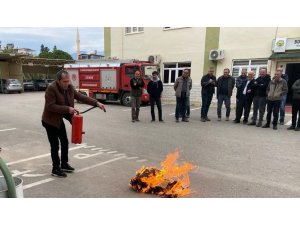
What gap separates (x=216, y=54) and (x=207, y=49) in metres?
0.84

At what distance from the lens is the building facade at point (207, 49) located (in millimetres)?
12922

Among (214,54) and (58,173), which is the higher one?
(214,54)

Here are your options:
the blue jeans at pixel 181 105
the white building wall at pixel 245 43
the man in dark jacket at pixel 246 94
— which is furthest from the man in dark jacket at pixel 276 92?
the white building wall at pixel 245 43

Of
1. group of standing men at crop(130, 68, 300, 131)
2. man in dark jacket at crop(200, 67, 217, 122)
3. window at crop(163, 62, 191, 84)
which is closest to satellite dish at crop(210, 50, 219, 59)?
window at crop(163, 62, 191, 84)

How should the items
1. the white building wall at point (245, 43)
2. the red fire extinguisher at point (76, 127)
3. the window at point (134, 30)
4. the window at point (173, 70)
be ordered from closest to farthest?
1. the red fire extinguisher at point (76, 127)
2. the white building wall at point (245, 43)
3. the window at point (173, 70)
4. the window at point (134, 30)

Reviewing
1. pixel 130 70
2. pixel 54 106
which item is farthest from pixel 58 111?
pixel 130 70

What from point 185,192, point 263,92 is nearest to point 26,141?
point 185,192

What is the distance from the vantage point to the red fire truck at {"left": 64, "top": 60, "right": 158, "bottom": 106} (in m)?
14.4

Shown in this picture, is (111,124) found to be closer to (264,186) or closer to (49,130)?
(49,130)

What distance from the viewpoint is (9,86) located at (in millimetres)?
25938

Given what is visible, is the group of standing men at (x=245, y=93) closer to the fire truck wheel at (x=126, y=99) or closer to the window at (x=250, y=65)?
the window at (x=250, y=65)

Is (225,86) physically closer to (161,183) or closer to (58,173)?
(161,183)

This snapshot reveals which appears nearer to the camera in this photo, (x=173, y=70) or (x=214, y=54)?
(x=214, y=54)

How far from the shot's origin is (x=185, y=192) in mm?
3678
